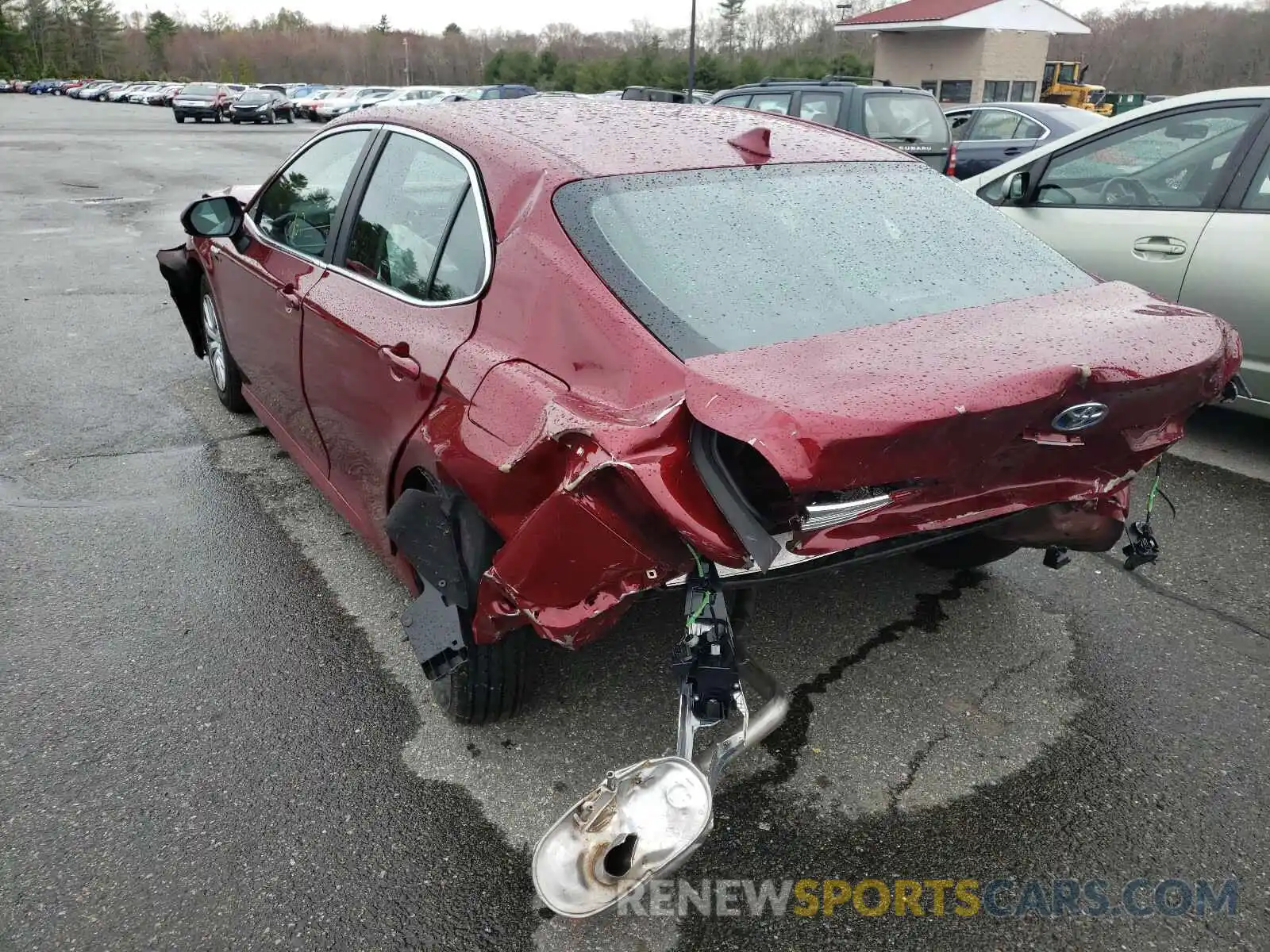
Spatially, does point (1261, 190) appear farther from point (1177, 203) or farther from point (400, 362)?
point (400, 362)

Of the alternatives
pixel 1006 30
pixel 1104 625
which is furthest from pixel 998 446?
pixel 1006 30

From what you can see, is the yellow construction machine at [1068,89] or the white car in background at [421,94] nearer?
the white car in background at [421,94]

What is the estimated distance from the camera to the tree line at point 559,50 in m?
63.8

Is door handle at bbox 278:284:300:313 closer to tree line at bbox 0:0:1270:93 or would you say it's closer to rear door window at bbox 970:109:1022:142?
rear door window at bbox 970:109:1022:142

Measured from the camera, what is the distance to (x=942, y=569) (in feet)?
11.7

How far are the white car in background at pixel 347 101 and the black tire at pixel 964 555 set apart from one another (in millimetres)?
38240

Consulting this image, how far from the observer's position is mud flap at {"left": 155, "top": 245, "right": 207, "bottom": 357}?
5.06 m

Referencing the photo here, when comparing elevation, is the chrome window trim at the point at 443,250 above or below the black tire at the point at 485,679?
above

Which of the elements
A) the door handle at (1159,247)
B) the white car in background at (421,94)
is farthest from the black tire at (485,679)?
the white car in background at (421,94)

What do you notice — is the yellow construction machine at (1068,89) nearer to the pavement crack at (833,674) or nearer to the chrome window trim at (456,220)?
the pavement crack at (833,674)

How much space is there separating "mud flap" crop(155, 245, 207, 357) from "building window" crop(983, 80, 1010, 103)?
4615 centimetres

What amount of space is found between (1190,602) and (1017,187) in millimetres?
2753

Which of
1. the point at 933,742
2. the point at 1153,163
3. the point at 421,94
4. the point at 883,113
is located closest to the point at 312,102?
the point at 421,94

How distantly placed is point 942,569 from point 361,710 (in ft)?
7.12
